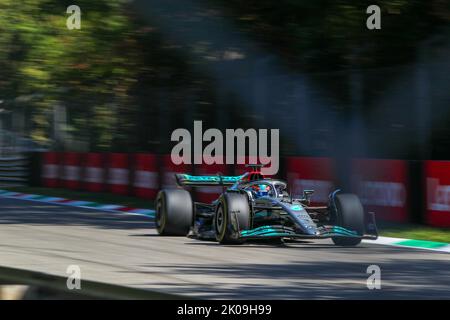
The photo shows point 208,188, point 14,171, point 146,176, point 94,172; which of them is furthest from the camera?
point 14,171

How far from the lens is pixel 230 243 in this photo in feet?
39.0

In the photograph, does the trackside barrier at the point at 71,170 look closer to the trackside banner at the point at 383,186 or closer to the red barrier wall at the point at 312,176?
the red barrier wall at the point at 312,176

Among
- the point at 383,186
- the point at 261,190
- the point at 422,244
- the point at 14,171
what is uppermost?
the point at 261,190

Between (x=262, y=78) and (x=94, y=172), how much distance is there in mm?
5609

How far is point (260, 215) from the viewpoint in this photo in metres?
11.8

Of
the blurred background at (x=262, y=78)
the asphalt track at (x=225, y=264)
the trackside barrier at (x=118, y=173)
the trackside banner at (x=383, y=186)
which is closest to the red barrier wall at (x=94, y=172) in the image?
the trackside barrier at (x=118, y=173)

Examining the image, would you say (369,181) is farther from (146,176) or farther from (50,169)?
(50,169)

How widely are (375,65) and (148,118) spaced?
6127mm

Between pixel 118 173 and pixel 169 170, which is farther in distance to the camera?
pixel 118 173

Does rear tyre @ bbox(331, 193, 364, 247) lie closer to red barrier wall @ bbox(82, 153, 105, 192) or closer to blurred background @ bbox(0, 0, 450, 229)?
blurred background @ bbox(0, 0, 450, 229)

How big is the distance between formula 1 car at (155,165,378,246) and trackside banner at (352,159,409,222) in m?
2.82

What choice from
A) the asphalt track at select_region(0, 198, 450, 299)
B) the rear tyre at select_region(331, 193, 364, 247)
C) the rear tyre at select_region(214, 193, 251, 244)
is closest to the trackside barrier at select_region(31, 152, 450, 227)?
the asphalt track at select_region(0, 198, 450, 299)

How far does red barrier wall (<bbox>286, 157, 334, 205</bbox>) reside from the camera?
16516 millimetres

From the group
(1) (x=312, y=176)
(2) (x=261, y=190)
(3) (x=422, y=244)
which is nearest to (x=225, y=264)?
(2) (x=261, y=190)
